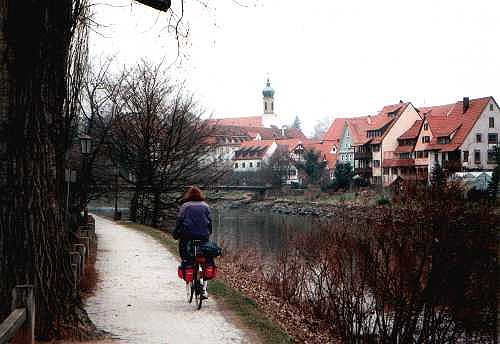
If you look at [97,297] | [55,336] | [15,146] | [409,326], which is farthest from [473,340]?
[15,146]

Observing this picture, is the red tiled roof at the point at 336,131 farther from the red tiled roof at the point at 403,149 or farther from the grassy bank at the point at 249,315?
the grassy bank at the point at 249,315

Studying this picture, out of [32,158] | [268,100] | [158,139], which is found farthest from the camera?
[268,100]

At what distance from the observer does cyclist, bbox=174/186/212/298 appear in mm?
9398

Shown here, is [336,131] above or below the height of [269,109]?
below

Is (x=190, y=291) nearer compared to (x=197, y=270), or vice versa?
(x=197, y=270)

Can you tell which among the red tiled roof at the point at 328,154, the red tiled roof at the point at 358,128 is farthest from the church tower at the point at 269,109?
the red tiled roof at the point at 358,128

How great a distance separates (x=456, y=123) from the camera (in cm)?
5809

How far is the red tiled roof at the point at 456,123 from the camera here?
2133 inches

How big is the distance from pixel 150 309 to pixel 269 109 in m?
154

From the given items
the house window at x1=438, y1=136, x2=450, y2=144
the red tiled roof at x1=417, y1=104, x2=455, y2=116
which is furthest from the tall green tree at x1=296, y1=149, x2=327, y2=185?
the house window at x1=438, y1=136, x2=450, y2=144

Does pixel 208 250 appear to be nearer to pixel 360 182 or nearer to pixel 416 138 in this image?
pixel 360 182

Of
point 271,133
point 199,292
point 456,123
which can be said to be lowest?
point 199,292

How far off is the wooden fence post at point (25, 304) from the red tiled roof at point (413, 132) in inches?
2488

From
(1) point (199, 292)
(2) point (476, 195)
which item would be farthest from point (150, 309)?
(2) point (476, 195)
